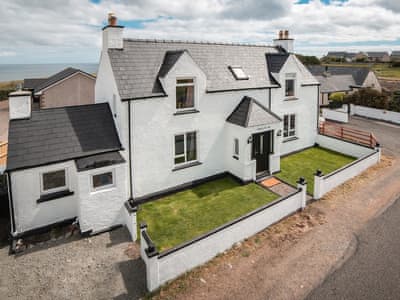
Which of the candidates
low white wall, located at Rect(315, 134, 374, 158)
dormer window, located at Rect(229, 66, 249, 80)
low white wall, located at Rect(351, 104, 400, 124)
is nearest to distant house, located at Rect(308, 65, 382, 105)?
low white wall, located at Rect(351, 104, 400, 124)

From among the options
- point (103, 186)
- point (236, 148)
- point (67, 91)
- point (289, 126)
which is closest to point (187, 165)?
point (236, 148)

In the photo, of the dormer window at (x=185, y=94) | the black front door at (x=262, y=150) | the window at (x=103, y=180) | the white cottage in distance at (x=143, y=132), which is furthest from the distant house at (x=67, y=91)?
the black front door at (x=262, y=150)

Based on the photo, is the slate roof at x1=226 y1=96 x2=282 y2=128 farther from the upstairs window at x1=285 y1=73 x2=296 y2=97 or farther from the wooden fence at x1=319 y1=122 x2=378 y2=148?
the wooden fence at x1=319 y1=122 x2=378 y2=148

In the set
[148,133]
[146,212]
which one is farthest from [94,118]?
[146,212]

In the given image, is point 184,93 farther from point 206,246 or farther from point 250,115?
point 206,246

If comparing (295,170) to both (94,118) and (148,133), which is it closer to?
(148,133)
